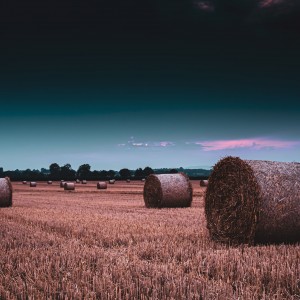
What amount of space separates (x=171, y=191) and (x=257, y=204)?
1057 centimetres

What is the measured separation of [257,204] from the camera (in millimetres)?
9000

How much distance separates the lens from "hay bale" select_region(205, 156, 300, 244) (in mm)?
8875

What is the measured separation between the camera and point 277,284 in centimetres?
573

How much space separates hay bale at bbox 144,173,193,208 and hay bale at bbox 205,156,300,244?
8.81 m

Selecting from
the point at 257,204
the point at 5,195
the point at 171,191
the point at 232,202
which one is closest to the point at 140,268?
the point at 257,204

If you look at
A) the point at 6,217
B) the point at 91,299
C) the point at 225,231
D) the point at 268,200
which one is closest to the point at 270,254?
the point at 268,200

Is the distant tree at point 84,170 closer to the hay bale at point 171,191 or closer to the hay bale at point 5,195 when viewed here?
the hay bale at point 5,195

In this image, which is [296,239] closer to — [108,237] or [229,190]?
[229,190]

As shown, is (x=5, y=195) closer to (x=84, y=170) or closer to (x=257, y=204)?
(x=257, y=204)

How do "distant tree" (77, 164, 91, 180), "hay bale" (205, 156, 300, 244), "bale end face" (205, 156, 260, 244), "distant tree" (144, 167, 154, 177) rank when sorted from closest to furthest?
"hay bale" (205, 156, 300, 244), "bale end face" (205, 156, 260, 244), "distant tree" (144, 167, 154, 177), "distant tree" (77, 164, 91, 180)

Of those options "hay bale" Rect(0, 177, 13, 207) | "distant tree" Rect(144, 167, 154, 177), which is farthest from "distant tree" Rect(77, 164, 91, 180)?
"hay bale" Rect(0, 177, 13, 207)

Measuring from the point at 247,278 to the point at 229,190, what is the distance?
449 centimetres

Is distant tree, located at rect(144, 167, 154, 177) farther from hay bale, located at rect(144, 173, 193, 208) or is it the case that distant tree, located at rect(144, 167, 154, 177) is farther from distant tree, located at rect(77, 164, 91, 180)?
hay bale, located at rect(144, 173, 193, 208)

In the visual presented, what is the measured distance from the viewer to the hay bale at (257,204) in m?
8.88
